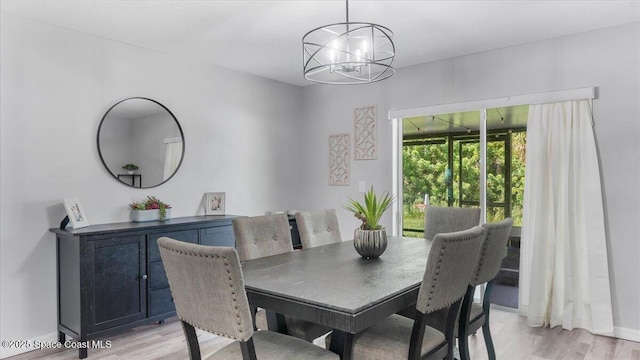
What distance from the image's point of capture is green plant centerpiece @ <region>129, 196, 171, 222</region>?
11.5 feet

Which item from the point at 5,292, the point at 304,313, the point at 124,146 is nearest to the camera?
the point at 304,313

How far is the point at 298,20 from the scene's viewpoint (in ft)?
10.0

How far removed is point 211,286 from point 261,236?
1096 millimetres

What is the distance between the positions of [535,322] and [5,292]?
4.06 m

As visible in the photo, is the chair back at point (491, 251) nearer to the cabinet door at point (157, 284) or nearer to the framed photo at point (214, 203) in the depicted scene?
the cabinet door at point (157, 284)

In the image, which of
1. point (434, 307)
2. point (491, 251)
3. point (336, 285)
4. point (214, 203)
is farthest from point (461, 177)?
point (336, 285)

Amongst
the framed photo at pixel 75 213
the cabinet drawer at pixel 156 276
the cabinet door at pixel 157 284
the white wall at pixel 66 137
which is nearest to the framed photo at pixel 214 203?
the white wall at pixel 66 137

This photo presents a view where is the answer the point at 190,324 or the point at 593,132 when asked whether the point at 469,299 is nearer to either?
the point at 190,324

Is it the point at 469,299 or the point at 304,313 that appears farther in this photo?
the point at 469,299

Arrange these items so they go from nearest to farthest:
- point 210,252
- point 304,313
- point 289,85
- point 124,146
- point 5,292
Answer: point 210,252, point 304,313, point 5,292, point 124,146, point 289,85

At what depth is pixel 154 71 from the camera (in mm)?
3771

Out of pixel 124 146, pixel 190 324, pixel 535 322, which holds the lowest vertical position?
pixel 535 322

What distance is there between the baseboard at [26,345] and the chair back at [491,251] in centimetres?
303

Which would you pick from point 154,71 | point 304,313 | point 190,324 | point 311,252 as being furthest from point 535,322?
point 154,71
